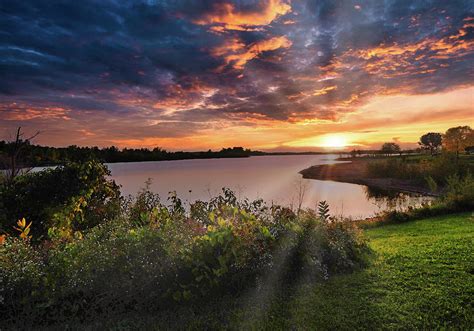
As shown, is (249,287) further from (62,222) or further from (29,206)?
(29,206)

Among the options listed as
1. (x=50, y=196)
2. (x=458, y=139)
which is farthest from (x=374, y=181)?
(x=50, y=196)

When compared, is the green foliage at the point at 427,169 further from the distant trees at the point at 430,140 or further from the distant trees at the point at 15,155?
the distant trees at the point at 430,140

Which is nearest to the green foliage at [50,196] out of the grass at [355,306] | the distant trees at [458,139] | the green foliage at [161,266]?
the green foliage at [161,266]

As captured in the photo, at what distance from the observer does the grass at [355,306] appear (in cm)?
410

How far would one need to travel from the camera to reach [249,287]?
5.03m

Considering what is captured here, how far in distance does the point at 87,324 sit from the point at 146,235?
1646 millimetres

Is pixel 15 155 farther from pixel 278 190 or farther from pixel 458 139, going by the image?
pixel 458 139

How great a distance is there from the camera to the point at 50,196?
8750mm

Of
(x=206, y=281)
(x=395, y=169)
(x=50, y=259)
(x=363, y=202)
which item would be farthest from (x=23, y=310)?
(x=395, y=169)

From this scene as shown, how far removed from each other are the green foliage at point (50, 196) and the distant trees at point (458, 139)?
5344 centimetres

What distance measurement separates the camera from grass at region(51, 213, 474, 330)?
4.10 metres

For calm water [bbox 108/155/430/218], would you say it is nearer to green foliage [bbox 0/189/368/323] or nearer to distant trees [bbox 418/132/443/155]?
green foliage [bbox 0/189/368/323]

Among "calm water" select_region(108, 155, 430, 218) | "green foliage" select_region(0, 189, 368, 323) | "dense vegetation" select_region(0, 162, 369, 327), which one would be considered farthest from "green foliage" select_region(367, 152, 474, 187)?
"green foliage" select_region(0, 189, 368, 323)

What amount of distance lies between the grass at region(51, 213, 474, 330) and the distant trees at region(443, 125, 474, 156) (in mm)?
50780
